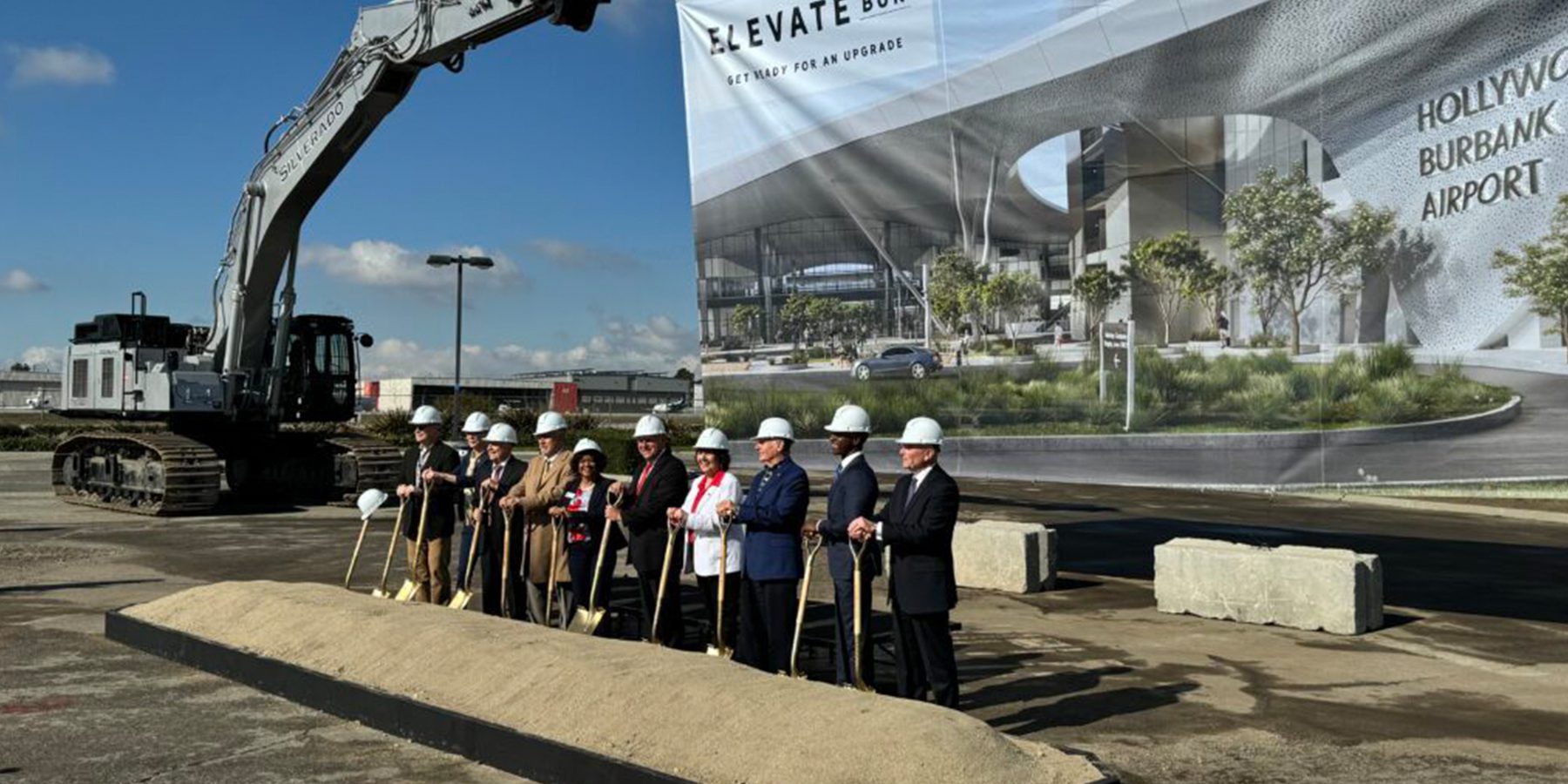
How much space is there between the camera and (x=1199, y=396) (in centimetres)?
1567

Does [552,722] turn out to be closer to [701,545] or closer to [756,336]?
[701,545]

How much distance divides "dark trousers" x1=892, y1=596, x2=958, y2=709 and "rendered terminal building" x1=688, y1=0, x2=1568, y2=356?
29.2 ft

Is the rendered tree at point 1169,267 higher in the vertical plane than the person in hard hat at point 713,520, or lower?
higher

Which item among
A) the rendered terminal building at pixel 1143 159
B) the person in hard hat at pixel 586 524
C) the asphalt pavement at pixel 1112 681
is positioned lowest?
the asphalt pavement at pixel 1112 681

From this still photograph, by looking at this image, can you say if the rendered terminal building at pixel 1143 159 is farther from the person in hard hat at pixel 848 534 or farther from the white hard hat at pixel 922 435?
the white hard hat at pixel 922 435

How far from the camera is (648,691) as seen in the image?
21.5 feet

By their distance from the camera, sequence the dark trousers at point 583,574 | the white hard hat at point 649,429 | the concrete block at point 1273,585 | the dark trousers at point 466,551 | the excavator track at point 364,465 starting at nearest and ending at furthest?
the white hard hat at point 649,429, the dark trousers at point 583,574, the concrete block at point 1273,585, the dark trousers at point 466,551, the excavator track at point 364,465

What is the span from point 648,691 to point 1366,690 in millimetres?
4957

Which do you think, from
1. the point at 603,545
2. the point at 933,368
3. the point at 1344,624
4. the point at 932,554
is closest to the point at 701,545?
the point at 603,545

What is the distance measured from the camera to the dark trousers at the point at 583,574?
9.80m

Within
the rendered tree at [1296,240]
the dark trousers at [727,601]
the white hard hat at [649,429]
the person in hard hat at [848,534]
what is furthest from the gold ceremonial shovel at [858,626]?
the rendered tree at [1296,240]

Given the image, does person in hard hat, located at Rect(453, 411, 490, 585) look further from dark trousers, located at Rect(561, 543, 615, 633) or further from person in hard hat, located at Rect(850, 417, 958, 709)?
person in hard hat, located at Rect(850, 417, 958, 709)

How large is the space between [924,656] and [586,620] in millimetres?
3280

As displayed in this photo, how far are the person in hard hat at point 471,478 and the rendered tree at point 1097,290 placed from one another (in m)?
8.91
